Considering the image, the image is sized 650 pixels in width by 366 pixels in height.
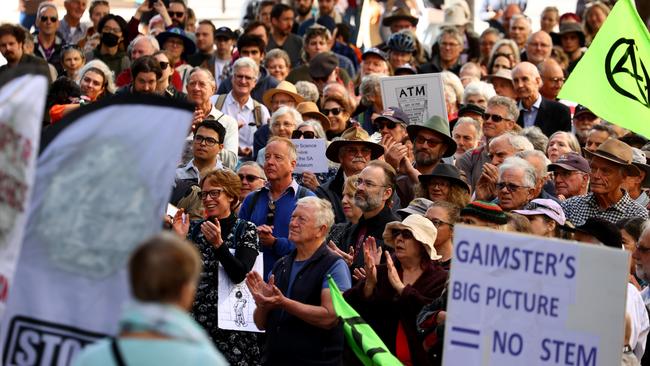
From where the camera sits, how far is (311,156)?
13.4 m

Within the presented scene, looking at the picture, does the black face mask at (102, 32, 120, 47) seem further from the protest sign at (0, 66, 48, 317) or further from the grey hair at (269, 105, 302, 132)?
the protest sign at (0, 66, 48, 317)

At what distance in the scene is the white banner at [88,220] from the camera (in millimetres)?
5910

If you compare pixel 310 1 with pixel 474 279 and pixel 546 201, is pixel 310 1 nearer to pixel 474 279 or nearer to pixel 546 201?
pixel 546 201

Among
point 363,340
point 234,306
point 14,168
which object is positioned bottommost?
point 234,306

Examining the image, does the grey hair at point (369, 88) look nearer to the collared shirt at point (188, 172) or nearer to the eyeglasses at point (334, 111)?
the eyeglasses at point (334, 111)

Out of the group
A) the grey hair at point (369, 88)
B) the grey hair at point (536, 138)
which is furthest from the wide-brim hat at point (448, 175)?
the grey hair at point (369, 88)

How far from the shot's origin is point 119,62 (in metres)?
18.2

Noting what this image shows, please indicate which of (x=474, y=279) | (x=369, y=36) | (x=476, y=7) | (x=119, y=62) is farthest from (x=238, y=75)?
(x=476, y=7)

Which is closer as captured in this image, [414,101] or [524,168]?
[524,168]

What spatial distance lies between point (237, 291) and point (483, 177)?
2452mm

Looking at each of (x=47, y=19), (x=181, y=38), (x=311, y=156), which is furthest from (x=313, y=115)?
(x=47, y=19)

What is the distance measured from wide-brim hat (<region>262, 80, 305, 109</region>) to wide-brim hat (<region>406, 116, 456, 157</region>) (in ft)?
10.2

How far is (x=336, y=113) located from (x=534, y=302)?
A: 26.3 feet

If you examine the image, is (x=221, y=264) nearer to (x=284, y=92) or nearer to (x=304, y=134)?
(x=304, y=134)
